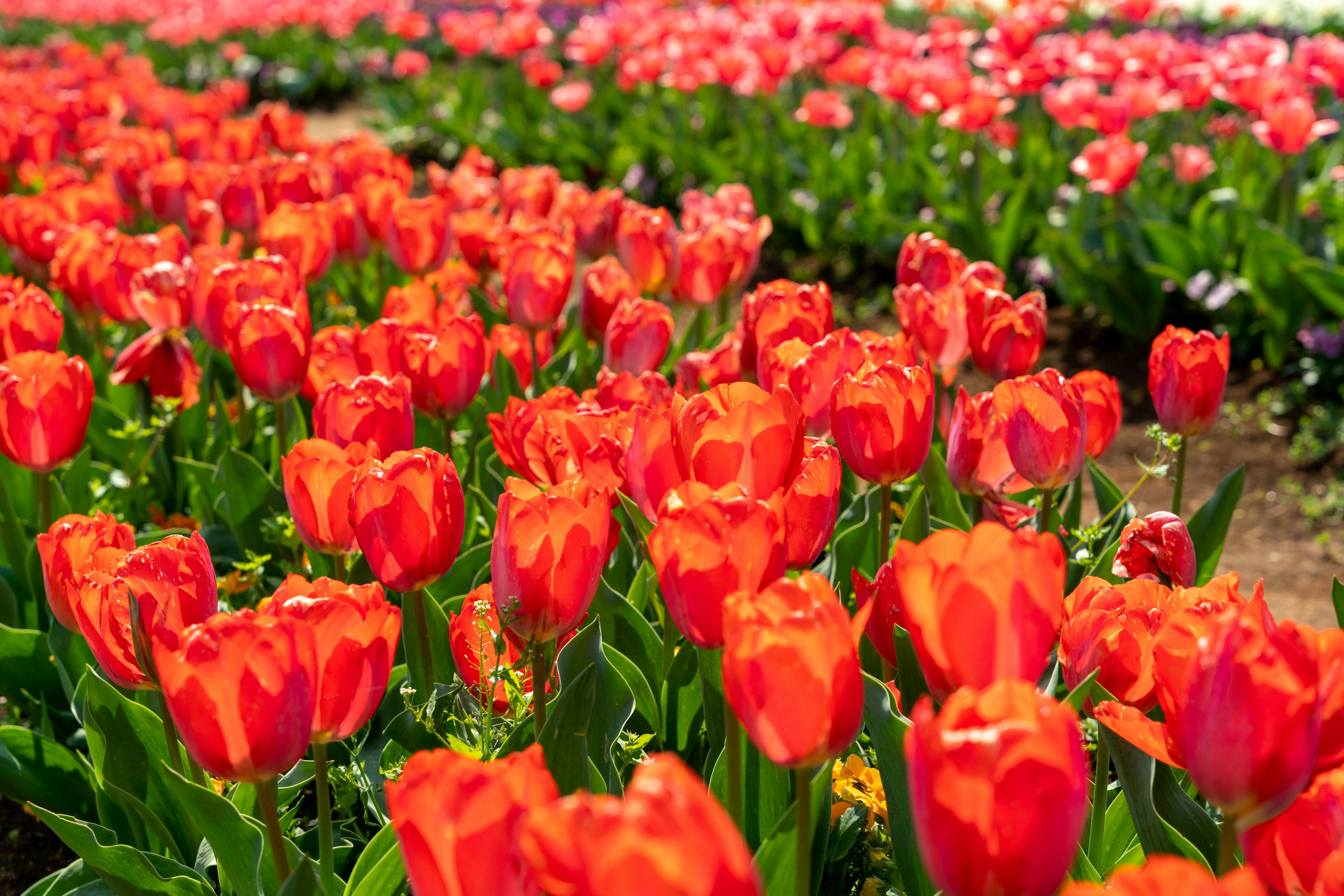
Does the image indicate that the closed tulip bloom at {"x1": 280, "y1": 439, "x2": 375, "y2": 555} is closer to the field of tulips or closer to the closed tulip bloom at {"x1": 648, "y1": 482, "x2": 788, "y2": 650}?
the field of tulips

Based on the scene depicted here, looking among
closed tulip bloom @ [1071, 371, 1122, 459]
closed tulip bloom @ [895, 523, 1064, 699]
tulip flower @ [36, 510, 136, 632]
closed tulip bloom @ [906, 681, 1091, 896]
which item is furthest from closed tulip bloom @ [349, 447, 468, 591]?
closed tulip bloom @ [1071, 371, 1122, 459]

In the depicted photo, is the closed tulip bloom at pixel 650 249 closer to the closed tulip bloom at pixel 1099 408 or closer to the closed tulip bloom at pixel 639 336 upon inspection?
the closed tulip bloom at pixel 639 336

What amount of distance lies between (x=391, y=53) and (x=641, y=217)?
498 inches

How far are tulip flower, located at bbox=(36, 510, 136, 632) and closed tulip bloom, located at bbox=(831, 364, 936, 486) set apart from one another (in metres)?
0.93

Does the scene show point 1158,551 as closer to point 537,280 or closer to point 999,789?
point 999,789

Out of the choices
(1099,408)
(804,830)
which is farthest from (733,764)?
(1099,408)

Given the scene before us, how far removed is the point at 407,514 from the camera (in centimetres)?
143

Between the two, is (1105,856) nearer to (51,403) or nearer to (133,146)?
(51,403)

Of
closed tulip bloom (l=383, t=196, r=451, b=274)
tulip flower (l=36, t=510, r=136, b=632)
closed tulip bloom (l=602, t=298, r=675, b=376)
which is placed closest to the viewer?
tulip flower (l=36, t=510, r=136, b=632)

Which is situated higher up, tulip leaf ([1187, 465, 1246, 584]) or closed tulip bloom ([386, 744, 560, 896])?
closed tulip bloom ([386, 744, 560, 896])

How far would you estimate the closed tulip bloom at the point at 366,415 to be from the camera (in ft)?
6.05

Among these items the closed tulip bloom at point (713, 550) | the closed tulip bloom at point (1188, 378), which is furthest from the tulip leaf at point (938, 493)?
the closed tulip bloom at point (713, 550)

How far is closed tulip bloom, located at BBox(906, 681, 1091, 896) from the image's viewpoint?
783 mm

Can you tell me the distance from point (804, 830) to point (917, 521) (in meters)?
0.98
